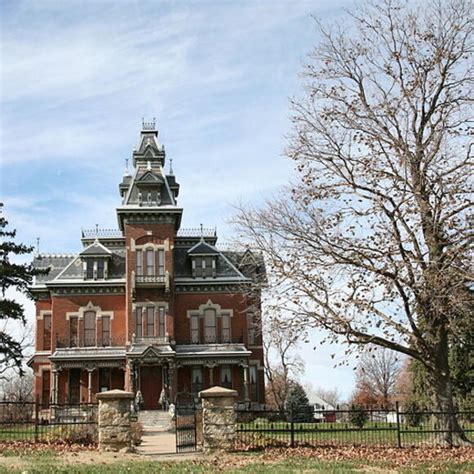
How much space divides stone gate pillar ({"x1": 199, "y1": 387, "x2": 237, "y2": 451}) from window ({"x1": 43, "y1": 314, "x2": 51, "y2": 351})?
1300 inches

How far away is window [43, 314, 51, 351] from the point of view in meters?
48.8

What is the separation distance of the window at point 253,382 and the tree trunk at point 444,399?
86.2 ft

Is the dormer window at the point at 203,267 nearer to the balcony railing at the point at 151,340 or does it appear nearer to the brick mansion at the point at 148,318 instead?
the brick mansion at the point at 148,318

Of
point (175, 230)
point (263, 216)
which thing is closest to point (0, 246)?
point (175, 230)

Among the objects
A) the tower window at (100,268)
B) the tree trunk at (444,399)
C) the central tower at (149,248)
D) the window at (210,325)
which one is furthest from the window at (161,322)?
the tree trunk at (444,399)

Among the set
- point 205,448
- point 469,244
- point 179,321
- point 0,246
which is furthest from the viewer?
point 179,321

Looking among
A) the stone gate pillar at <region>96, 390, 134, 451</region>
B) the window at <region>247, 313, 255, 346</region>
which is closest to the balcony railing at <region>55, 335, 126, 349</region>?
the window at <region>247, 313, 255, 346</region>

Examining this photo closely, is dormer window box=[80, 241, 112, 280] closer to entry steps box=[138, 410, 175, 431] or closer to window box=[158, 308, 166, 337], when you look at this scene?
window box=[158, 308, 166, 337]

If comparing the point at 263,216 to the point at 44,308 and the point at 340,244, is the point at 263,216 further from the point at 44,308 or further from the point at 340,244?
the point at 44,308

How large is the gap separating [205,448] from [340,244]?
704cm

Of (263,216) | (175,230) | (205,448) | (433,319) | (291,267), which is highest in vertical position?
(175,230)

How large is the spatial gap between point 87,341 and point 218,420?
30.3 meters

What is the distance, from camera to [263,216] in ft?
72.7

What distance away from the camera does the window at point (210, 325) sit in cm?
4734
